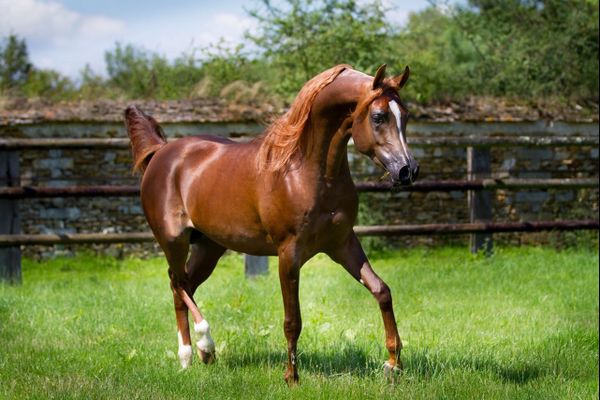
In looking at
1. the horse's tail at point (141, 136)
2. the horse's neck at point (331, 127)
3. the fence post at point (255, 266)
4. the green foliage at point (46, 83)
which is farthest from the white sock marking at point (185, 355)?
the green foliage at point (46, 83)

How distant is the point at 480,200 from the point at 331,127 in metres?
5.47

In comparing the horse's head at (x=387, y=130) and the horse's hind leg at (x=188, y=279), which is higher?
the horse's head at (x=387, y=130)

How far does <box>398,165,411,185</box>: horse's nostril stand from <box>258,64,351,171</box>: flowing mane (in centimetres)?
68

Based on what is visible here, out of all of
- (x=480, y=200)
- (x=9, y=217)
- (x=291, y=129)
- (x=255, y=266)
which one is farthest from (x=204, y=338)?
(x=480, y=200)

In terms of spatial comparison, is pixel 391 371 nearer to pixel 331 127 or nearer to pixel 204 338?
pixel 204 338

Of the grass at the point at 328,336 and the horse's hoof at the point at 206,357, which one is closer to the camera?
the grass at the point at 328,336

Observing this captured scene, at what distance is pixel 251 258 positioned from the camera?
27.2ft

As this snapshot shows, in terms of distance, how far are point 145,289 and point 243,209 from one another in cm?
344

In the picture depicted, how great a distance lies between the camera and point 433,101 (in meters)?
12.6

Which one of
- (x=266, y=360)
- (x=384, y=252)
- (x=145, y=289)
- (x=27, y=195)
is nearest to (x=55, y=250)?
(x=27, y=195)

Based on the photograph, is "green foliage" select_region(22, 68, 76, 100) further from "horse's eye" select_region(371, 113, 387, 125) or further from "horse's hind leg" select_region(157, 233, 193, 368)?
"horse's eye" select_region(371, 113, 387, 125)

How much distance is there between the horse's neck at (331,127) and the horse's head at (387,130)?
0.20 m

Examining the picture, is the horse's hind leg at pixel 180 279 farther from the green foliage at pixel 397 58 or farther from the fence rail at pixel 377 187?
the green foliage at pixel 397 58

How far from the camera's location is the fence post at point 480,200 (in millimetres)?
9250
